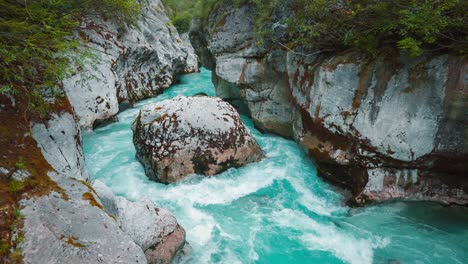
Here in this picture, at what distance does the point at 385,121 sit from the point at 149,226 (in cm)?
617

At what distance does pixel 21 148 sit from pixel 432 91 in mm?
8338

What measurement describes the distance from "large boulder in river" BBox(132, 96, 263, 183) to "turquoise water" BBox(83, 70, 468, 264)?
388 mm

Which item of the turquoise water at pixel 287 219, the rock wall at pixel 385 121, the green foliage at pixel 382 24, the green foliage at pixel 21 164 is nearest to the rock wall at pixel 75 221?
the green foliage at pixel 21 164

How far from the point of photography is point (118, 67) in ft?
48.7

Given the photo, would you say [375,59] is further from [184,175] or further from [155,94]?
[155,94]

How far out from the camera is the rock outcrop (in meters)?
11.3

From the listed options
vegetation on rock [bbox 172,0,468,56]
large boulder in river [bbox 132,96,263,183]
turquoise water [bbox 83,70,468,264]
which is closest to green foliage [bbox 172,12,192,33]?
vegetation on rock [bbox 172,0,468,56]

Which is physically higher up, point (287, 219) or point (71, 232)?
point (71, 232)

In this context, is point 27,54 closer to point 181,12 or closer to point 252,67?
point 252,67

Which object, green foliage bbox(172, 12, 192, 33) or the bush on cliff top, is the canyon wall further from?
green foliage bbox(172, 12, 192, 33)

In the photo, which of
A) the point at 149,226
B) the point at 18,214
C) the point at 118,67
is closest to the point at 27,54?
the point at 18,214

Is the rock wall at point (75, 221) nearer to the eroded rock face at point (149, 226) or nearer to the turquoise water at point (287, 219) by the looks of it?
the eroded rock face at point (149, 226)

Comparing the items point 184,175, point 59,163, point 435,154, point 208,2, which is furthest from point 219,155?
point 208,2

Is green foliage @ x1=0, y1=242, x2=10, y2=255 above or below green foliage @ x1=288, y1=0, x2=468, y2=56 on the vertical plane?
below
